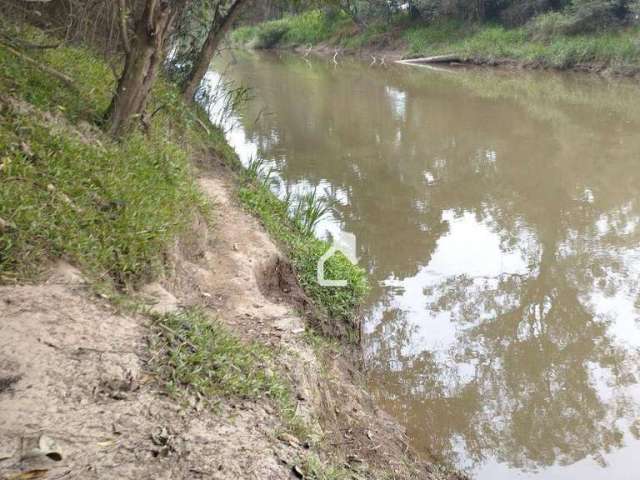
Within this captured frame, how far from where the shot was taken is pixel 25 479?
2.21 m

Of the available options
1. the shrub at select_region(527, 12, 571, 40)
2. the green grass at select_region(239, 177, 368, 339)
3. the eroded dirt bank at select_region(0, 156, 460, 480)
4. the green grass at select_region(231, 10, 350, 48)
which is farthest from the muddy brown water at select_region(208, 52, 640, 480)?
the green grass at select_region(231, 10, 350, 48)

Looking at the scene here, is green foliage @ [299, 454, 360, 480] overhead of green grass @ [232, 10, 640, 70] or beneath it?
beneath

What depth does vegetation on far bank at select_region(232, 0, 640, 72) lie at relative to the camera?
2300 centimetres

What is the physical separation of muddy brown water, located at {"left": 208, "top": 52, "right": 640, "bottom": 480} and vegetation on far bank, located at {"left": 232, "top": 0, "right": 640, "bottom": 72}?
15.8 feet

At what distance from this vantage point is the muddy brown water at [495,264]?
16.2ft

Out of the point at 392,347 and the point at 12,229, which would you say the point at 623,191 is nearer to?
the point at 392,347

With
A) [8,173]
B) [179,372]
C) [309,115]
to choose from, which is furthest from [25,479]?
[309,115]

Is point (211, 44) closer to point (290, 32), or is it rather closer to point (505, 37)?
point (505, 37)

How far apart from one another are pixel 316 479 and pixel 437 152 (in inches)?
413

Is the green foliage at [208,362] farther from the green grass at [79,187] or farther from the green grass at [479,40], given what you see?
the green grass at [479,40]

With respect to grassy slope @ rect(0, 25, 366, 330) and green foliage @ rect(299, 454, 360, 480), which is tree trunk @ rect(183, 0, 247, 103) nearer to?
grassy slope @ rect(0, 25, 366, 330)

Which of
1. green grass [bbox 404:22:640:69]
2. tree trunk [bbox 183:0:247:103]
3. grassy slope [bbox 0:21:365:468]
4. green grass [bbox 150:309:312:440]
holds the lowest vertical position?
green grass [bbox 150:309:312:440]

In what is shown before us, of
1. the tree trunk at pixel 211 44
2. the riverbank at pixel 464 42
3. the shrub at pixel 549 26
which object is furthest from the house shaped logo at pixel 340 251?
the shrub at pixel 549 26

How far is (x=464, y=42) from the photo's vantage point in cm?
2931
